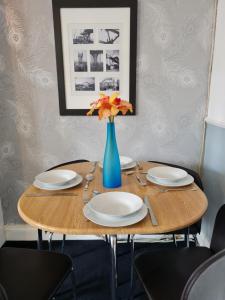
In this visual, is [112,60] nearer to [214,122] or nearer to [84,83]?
[84,83]

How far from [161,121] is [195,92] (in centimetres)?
33

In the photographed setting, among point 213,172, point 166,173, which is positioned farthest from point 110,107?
point 213,172

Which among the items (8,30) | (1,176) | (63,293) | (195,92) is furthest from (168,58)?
(63,293)

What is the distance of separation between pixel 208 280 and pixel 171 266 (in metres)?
0.50

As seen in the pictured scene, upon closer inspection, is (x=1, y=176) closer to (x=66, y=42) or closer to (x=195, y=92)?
(x=66, y=42)

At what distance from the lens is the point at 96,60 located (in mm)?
1879

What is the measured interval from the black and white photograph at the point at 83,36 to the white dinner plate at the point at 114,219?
1.31m

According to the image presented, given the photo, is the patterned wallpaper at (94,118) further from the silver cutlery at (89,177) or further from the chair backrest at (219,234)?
the chair backrest at (219,234)

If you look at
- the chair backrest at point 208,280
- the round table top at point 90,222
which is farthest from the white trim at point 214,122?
the chair backrest at point 208,280

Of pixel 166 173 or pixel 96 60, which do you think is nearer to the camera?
pixel 166 173

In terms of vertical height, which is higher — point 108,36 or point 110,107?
point 108,36

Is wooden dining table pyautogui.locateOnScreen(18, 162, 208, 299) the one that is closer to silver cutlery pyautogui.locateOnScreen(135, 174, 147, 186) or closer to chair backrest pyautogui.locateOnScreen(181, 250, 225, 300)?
silver cutlery pyautogui.locateOnScreen(135, 174, 147, 186)

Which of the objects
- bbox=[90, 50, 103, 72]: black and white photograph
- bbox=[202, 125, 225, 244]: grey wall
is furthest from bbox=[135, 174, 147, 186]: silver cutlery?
bbox=[90, 50, 103, 72]: black and white photograph

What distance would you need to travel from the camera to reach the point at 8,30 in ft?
6.03
